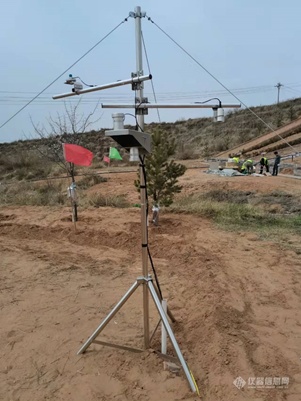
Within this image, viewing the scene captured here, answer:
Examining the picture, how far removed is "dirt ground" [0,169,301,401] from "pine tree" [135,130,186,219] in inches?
46.4

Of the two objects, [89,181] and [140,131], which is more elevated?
[140,131]

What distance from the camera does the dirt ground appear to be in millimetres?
2844

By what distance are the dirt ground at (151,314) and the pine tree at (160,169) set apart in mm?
1179

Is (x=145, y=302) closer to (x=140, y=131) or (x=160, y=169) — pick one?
(x=140, y=131)

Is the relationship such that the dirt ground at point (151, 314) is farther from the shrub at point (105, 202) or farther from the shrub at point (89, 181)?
the shrub at point (89, 181)

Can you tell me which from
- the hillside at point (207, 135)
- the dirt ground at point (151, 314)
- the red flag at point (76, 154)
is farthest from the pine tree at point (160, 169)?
the hillside at point (207, 135)

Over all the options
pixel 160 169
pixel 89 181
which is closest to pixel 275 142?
→ pixel 89 181

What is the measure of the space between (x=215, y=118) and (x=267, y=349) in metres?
2.29

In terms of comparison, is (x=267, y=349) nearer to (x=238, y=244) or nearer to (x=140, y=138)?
(x=140, y=138)

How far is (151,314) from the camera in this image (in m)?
4.02

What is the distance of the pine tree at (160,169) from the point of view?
26.3 feet

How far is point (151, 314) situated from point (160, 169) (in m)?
4.69

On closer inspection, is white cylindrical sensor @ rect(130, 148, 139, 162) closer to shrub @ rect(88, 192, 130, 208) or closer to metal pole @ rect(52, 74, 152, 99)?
metal pole @ rect(52, 74, 152, 99)

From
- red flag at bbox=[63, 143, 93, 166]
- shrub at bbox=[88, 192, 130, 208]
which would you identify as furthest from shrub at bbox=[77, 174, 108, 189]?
red flag at bbox=[63, 143, 93, 166]
